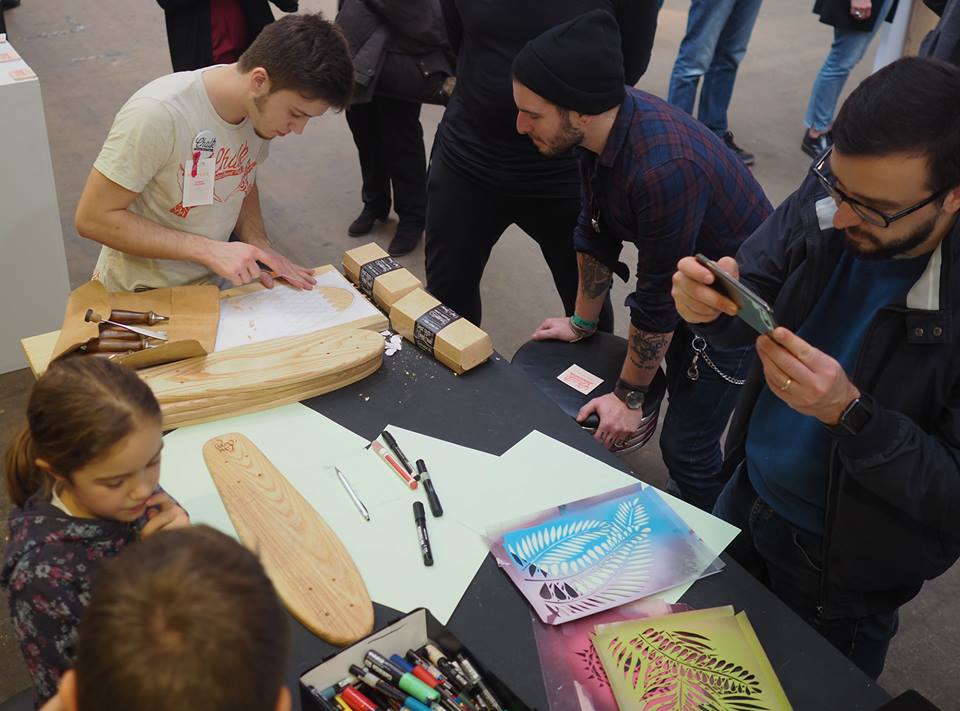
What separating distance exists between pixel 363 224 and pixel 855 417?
130 inches

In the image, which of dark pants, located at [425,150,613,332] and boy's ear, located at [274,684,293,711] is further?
dark pants, located at [425,150,613,332]

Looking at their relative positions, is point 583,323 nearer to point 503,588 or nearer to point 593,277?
point 593,277

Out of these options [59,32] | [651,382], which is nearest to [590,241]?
[651,382]

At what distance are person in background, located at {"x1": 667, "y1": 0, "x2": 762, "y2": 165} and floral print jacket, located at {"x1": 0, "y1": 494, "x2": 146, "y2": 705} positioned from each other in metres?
3.98

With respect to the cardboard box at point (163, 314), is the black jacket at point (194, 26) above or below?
above

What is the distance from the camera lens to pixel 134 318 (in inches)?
81.8

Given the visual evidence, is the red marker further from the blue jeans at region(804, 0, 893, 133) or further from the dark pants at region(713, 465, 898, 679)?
the blue jeans at region(804, 0, 893, 133)

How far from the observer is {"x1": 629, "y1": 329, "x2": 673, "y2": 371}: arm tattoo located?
237cm

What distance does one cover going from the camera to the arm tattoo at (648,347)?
2369mm

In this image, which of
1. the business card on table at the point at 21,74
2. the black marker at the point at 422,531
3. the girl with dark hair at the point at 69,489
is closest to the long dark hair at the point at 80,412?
the girl with dark hair at the point at 69,489

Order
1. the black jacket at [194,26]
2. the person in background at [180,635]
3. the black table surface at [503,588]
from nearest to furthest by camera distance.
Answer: the person in background at [180,635], the black table surface at [503,588], the black jacket at [194,26]

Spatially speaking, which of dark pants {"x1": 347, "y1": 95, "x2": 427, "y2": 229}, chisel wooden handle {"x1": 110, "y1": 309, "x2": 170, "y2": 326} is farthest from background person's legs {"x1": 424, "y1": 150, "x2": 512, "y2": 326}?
dark pants {"x1": 347, "y1": 95, "x2": 427, "y2": 229}

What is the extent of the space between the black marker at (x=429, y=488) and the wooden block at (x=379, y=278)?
22.1 inches

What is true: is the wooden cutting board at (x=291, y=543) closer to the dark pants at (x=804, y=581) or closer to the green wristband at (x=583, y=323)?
the dark pants at (x=804, y=581)
